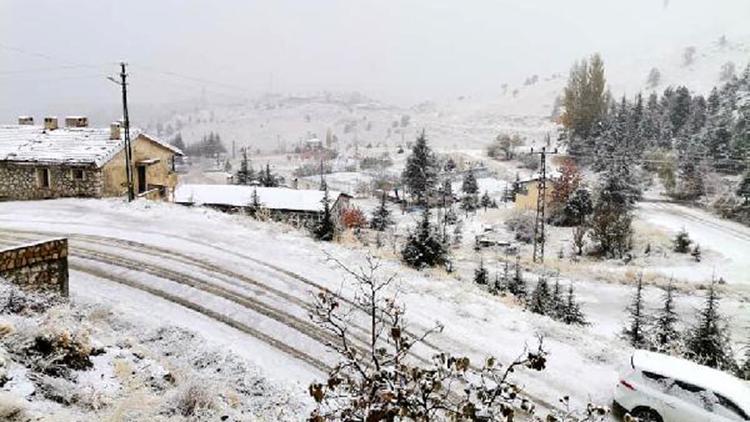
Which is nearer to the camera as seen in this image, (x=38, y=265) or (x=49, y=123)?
(x=38, y=265)

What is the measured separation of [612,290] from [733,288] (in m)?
7.94

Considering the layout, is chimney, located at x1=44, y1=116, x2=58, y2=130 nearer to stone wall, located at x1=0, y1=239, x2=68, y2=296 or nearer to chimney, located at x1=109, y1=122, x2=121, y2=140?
chimney, located at x1=109, y1=122, x2=121, y2=140

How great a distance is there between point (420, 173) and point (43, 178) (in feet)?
166

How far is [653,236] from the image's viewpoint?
163 ft

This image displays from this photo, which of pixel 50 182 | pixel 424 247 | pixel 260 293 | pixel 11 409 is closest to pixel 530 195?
pixel 424 247

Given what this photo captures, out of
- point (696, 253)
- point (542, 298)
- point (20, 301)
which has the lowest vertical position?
point (696, 253)

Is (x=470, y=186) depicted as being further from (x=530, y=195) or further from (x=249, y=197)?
(x=249, y=197)

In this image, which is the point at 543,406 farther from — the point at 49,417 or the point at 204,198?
the point at 204,198

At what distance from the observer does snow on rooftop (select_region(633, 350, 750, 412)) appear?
11125mm

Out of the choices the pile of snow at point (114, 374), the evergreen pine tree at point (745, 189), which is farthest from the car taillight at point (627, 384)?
the evergreen pine tree at point (745, 189)

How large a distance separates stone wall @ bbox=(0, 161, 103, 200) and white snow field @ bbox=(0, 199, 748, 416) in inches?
92.7

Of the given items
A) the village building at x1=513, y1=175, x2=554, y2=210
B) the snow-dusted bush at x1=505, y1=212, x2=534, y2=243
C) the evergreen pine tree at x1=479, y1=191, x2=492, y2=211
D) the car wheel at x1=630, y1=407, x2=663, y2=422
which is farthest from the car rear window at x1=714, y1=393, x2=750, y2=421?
the evergreen pine tree at x1=479, y1=191, x2=492, y2=211

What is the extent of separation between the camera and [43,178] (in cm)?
2630

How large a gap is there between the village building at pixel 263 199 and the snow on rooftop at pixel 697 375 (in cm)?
3789
